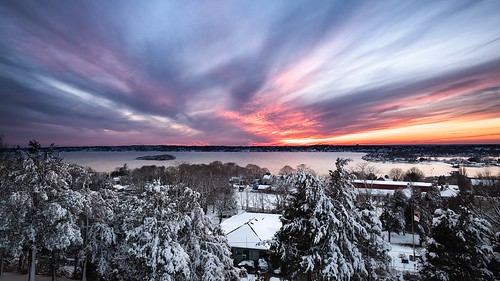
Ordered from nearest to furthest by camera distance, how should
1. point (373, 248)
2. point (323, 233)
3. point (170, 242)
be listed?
1. point (323, 233)
2. point (170, 242)
3. point (373, 248)

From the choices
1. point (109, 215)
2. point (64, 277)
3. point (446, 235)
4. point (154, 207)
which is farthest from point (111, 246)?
point (446, 235)

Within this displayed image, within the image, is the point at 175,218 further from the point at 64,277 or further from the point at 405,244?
the point at 405,244

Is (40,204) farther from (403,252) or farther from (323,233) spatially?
(403,252)

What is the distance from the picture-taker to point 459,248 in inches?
438

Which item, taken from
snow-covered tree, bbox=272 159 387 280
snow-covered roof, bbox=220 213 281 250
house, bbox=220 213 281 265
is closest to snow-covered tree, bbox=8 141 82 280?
snow-covered tree, bbox=272 159 387 280

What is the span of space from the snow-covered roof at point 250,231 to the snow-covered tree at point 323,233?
15.7 metres

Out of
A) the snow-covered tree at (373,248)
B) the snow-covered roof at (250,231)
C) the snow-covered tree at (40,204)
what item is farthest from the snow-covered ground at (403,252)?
the snow-covered tree at (40,204)

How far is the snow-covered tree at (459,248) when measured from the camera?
417 inches

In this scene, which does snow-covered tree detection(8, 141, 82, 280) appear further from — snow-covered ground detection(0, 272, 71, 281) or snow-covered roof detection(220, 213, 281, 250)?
snow-covered roof detection(220, 213, 281, 250)

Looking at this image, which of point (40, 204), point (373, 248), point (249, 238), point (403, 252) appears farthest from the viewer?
point (403, 252)

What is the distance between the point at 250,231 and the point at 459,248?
71.6ft

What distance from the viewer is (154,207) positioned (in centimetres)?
1289

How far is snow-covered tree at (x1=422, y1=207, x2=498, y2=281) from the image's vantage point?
10.6 meters

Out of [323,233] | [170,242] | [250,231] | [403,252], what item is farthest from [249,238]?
[323,233]
